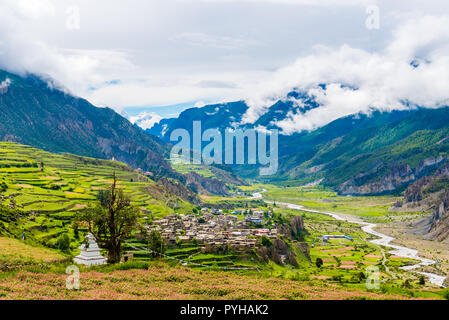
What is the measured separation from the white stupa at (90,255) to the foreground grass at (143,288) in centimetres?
765

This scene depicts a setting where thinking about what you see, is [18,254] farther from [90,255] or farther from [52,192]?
[52,192]

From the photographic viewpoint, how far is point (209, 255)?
7225cm

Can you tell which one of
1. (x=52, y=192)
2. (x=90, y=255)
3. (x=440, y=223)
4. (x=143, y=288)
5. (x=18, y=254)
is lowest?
(x=440, y=223)

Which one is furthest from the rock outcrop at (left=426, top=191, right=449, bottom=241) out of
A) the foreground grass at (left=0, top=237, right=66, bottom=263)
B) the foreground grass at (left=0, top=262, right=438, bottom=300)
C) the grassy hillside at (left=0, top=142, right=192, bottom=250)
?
the foreground grass at (left=0, top=237, right=66, bottom=263)

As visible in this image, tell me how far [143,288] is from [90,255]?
52.7 ft

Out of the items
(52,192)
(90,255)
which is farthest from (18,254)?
(52,192)

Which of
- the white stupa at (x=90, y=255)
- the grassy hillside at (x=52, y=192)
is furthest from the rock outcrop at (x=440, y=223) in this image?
the white stupa at (x=90, y=255)

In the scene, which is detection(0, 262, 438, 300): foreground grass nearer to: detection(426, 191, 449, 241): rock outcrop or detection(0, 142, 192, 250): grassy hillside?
detection(0, 142, 192, 250): grassy hillside

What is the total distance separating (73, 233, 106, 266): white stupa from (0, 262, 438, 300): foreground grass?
301 inches

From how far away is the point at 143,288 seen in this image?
25688mm

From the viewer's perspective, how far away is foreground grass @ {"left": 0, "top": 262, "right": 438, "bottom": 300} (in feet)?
74.0

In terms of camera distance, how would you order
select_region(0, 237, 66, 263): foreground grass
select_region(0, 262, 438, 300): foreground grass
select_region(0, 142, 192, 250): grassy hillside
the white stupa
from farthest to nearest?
select_region(0, 142, 192, 250): grassy hillside
select_region(0, 237, 66, 263): foreground grass
the white stupa
select_region(0, 262, 438, 300): foreground grass

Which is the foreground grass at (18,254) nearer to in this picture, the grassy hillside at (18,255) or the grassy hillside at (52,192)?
the grassy hillside at (18,255)

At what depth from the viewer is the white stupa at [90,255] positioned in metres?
38.9
